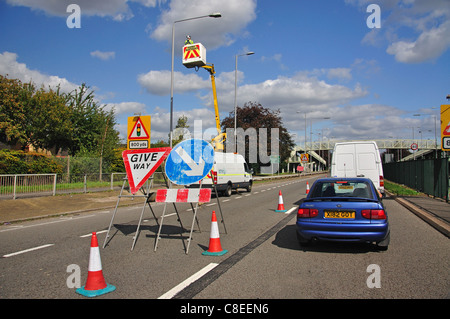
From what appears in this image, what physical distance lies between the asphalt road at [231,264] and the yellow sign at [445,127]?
5.86 m

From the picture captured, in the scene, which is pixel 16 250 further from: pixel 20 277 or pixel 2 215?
pixel 2 215

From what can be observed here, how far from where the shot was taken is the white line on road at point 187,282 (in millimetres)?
4258

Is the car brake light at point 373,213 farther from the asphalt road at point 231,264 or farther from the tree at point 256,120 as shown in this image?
the tree at point 256,120

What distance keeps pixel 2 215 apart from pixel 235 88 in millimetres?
25153

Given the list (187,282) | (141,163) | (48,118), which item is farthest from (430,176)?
(48,118)

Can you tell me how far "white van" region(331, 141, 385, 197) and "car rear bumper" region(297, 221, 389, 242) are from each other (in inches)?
378

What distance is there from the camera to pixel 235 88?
111ft

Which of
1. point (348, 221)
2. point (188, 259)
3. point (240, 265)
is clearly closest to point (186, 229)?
point (188, 259)

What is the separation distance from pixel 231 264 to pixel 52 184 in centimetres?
1425

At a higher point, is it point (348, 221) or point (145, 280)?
point (348, 221)

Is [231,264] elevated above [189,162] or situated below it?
below

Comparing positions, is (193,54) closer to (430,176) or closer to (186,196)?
(430,176)

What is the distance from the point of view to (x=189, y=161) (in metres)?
7.65

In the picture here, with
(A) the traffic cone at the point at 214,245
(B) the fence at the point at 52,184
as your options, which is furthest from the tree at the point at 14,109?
(A) the traffic cone at the point at 214,245
